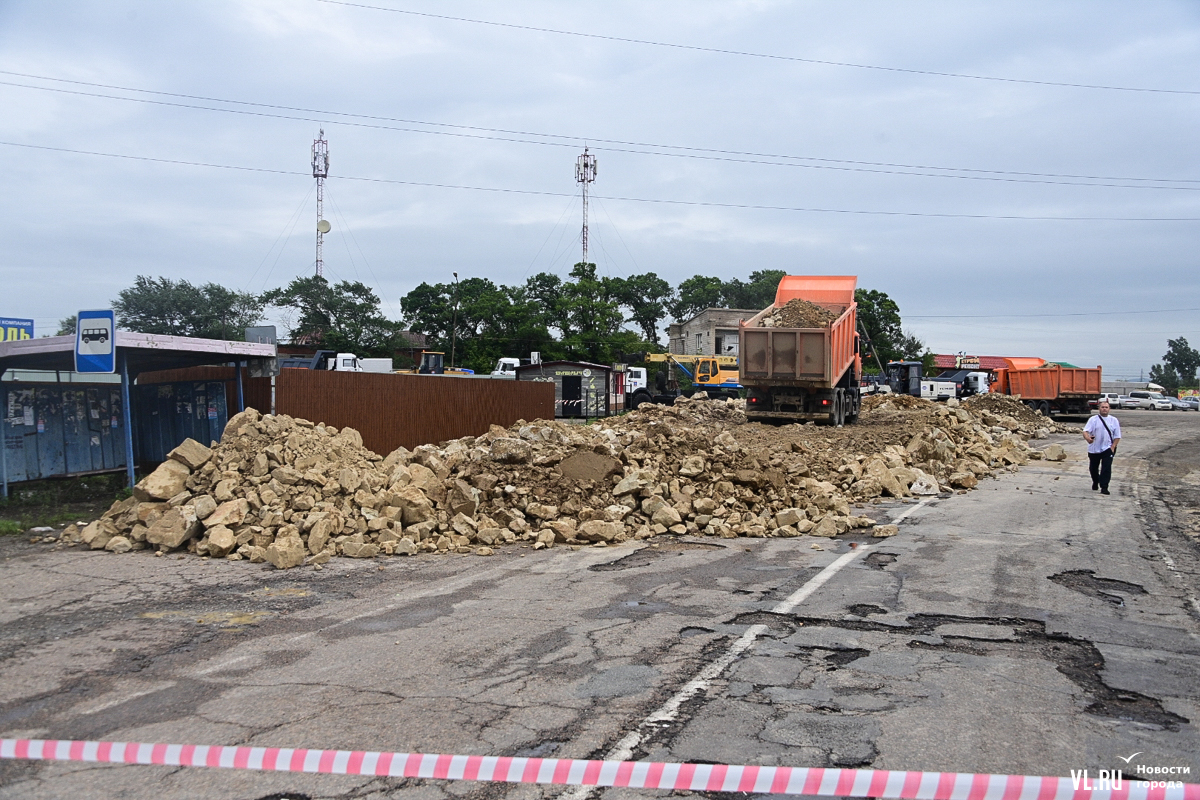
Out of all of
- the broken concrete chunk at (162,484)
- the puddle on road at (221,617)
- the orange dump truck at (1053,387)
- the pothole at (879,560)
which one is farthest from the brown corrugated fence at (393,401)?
the orange dump truck at (1053,387)

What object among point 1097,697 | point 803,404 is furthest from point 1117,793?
point 803,404

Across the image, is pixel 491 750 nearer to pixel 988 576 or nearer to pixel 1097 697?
pixel 1097 697

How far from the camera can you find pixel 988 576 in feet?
25.6

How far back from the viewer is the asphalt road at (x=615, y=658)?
4.04 m

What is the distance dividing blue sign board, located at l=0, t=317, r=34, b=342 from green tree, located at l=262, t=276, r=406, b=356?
689 inches

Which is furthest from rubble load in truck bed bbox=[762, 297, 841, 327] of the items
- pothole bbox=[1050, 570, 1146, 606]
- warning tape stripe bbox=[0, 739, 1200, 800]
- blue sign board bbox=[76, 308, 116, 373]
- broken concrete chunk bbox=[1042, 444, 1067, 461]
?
warning tape stripe bbox=[0, 739, 1200, 800]

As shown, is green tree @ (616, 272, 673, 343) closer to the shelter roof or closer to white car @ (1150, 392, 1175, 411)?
white car @ (1150, 392, 1175, 411)

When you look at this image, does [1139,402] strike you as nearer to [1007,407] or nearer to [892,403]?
[1007,407]

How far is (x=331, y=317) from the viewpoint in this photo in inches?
2137

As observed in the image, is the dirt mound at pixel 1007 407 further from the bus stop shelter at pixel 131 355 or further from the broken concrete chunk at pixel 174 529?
the broken concrete chunk at pixel 174 529

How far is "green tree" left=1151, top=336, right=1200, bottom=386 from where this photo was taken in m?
104

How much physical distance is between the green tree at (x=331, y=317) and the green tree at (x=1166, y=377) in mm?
93113

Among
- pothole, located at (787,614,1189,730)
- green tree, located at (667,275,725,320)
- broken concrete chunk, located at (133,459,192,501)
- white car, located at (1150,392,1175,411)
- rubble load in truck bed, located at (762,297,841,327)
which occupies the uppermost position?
green tree, located at (667,275,725,320)

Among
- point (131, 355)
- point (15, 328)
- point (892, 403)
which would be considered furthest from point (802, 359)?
Answer: point (15, 328)
